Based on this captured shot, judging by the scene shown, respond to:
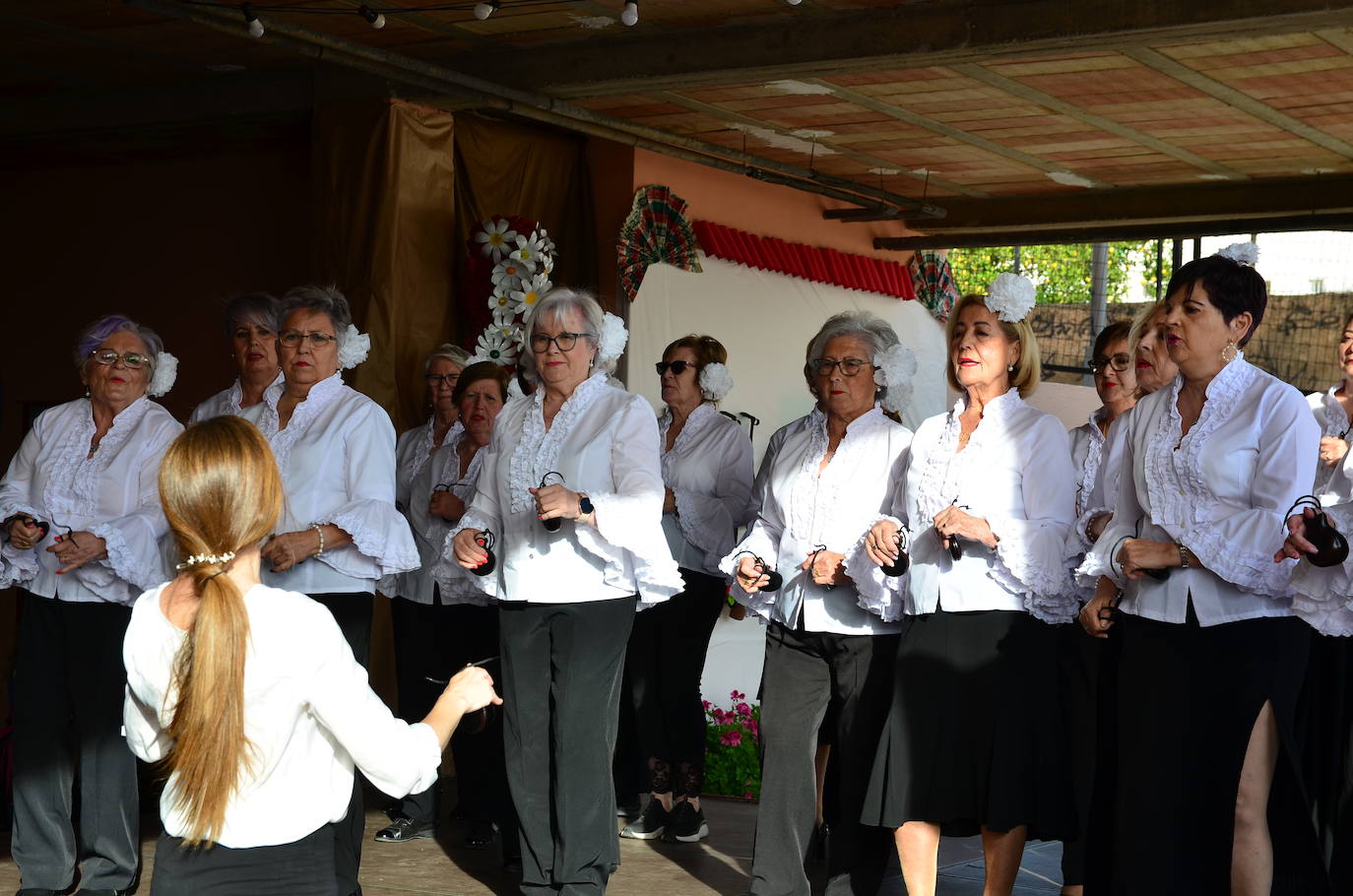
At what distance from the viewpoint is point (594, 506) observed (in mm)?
4516

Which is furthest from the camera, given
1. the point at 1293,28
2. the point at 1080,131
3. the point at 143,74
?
the point at 1080,131

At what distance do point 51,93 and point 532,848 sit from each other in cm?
542

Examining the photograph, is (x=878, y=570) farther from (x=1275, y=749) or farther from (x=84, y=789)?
(x=84, y=789)

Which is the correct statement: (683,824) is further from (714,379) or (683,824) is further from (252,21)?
(252,21)

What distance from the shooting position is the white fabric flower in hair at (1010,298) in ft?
14.2

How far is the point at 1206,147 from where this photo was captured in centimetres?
846

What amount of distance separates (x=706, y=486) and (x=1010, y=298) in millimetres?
2083

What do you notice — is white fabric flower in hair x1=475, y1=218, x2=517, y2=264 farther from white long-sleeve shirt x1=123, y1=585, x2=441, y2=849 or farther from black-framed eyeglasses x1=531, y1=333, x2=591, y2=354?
white long-sleeve shirt x1=123, y1=585, x2=441, y2=849

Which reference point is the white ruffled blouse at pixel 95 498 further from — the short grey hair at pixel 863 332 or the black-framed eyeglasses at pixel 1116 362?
the black-framed eyeglasses at pixel 1116 362

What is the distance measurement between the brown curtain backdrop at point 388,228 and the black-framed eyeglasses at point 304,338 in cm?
215

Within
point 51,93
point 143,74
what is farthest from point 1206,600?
point 51,93

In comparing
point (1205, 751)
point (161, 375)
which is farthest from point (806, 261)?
point (1205, 751)

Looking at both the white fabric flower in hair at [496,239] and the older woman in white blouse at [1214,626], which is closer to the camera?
the older woman in white blouse at [1214,626]

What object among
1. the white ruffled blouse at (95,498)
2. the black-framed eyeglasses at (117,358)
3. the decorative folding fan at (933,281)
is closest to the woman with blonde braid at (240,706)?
the white ruffled blouse at (95,498)
